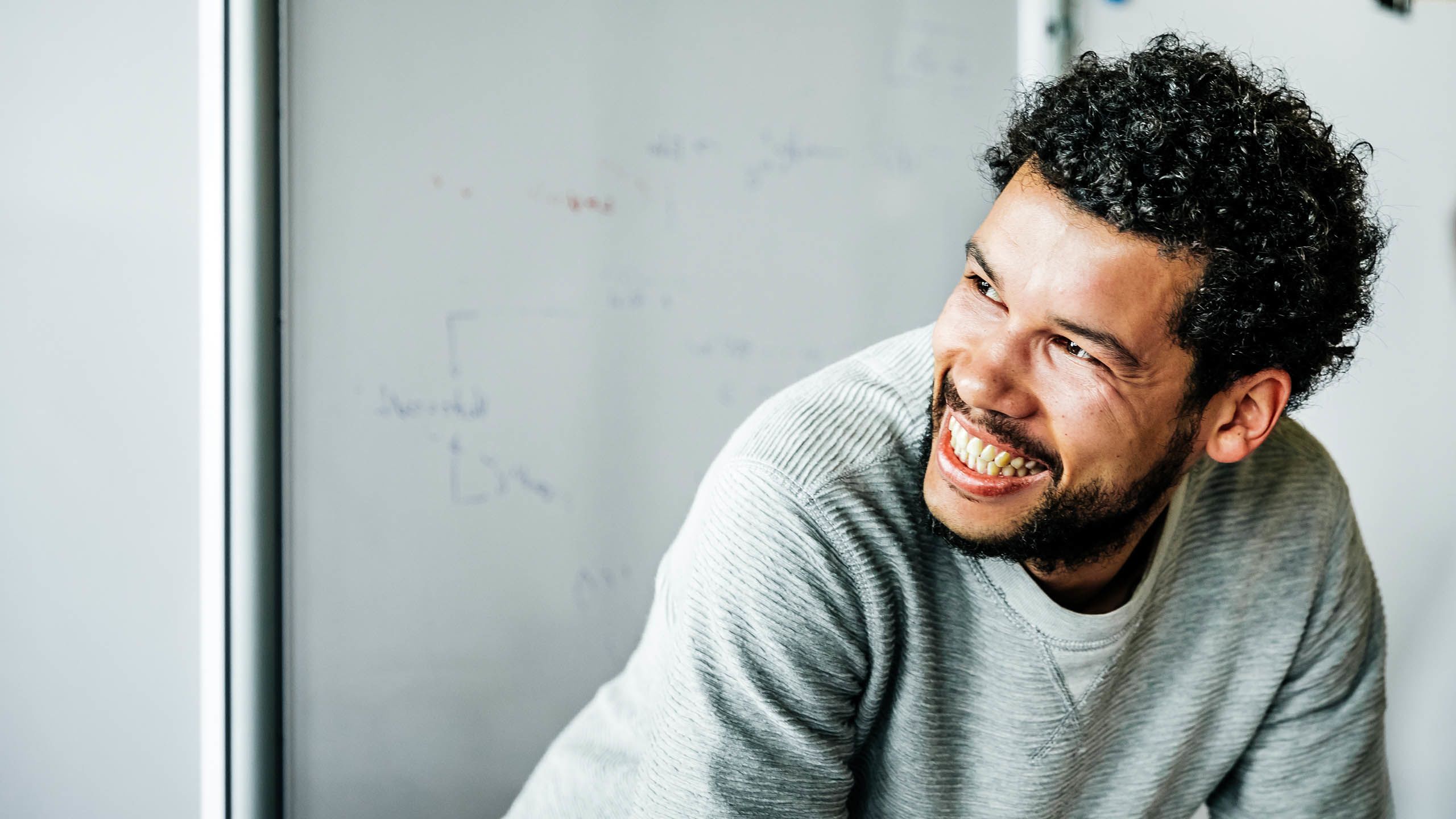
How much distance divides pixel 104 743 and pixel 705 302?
95 centimetres

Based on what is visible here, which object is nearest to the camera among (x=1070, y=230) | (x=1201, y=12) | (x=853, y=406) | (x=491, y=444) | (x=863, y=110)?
(x=1070, y=230)

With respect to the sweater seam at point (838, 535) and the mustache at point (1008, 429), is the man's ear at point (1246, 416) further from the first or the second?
the sweater seam at point (838, 535)

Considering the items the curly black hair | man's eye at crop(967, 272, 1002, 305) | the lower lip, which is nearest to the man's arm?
the lower lip

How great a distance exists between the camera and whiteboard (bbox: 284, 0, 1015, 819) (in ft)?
4.25

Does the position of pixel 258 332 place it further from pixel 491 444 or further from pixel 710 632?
pixel 710 632

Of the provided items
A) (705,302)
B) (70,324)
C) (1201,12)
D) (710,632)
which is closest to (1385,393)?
(1201,12)

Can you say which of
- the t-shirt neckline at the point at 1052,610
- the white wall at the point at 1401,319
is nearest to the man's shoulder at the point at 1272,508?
the t-shirt neckline at the point at 1052,610

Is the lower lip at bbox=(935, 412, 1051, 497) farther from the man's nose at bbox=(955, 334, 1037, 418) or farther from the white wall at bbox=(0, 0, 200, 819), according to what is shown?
the white wall at bbox=(0, 0, 200, 819)

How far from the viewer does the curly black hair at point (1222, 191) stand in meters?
0.78

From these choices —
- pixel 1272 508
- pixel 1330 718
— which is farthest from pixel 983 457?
pixel 1330 718

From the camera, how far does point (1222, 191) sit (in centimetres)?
79

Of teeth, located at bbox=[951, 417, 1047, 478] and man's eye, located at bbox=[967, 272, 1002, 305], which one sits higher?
man's eye, located at bbox=[967, 272, 1002, 305]

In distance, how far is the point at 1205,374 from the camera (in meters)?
0.86

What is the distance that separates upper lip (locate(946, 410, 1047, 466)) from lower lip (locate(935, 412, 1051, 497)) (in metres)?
0.01
